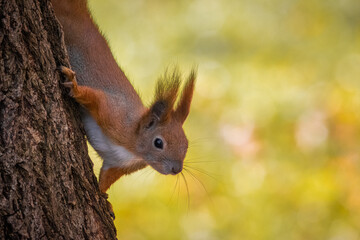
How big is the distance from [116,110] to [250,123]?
6.92ft

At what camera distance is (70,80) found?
6.34ft

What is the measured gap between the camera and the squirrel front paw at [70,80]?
1.88m

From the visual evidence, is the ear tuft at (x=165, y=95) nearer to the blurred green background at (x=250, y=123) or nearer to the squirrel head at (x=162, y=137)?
the squirrel head at (x=162, y=137)

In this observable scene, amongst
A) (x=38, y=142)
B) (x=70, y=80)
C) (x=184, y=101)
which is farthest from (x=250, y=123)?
(x=38, y=142)

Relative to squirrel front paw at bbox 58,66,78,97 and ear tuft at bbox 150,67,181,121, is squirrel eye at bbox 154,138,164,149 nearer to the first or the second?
ear tuft at bbox 150,67,181,121

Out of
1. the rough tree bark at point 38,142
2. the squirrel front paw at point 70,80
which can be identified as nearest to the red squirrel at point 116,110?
the squirrel front paw at point 70,80

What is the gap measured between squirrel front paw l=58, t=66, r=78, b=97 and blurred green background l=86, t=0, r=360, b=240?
203cm

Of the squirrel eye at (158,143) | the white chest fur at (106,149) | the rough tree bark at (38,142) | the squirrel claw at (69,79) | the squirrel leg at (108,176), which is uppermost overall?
the squirrel eye at (158,143)

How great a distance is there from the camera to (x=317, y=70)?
4.67 m

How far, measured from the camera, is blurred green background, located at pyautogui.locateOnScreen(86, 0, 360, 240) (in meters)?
4.17

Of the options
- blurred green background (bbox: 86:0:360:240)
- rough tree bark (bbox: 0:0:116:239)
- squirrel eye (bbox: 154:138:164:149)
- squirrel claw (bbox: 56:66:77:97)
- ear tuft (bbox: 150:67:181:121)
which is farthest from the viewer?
blurred green background (bbox: 86:0:360:240)

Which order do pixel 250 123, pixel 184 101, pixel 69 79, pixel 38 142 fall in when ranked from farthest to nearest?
pixel 250 123
pixel 184 101
pixel 69 79
pixel 38 142

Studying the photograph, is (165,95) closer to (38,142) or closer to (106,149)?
(106,149)

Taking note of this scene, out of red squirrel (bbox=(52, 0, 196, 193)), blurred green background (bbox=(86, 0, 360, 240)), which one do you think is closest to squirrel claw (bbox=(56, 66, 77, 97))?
red squirrel (bbox=(52, 0, 196, 193))
